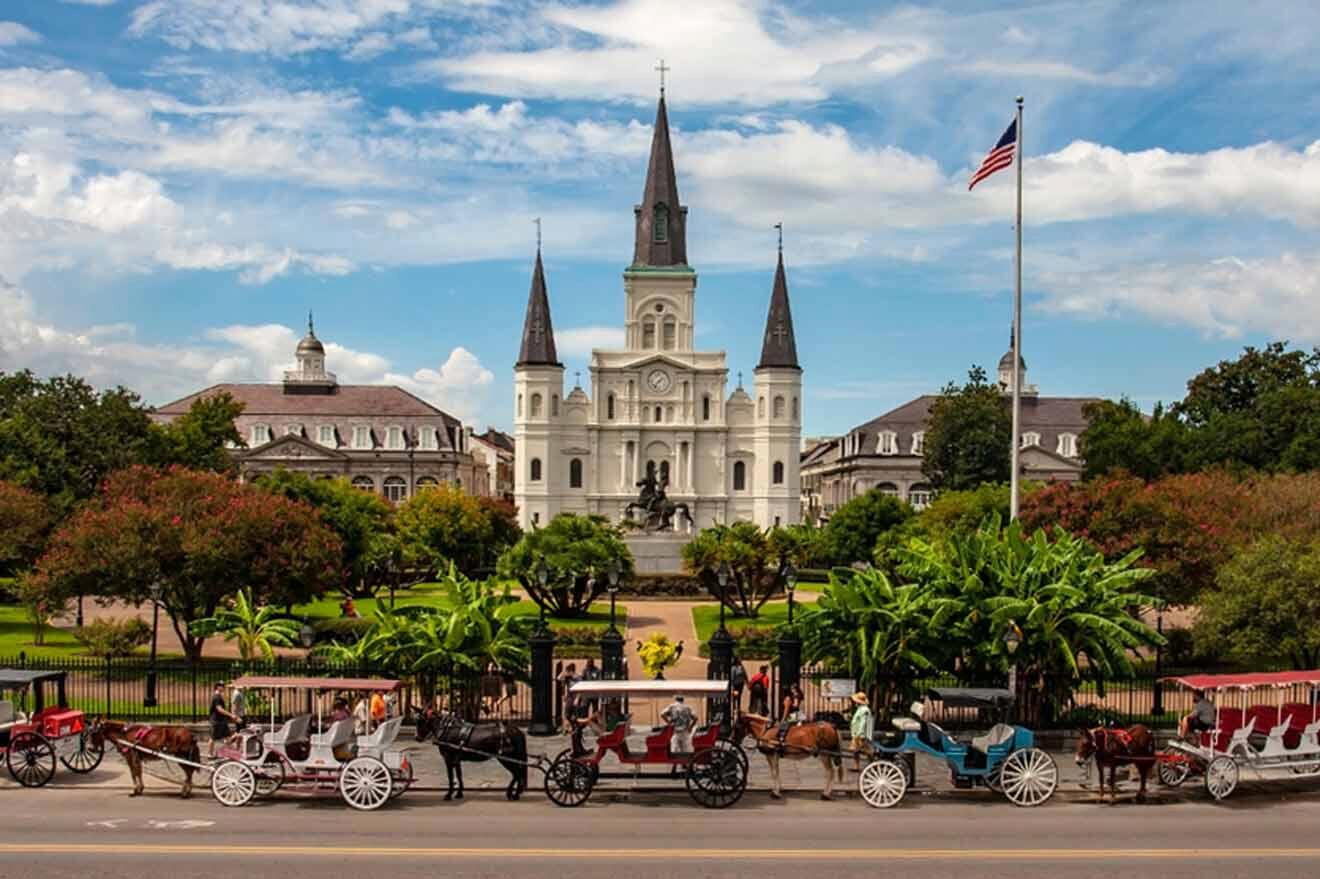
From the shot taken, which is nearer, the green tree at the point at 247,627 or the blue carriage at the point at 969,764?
the blue carriage at the point at 969,764

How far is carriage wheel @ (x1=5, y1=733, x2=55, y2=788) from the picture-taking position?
57.6 ft

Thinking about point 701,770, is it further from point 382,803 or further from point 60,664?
point 60,664

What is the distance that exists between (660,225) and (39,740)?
87.5 meters

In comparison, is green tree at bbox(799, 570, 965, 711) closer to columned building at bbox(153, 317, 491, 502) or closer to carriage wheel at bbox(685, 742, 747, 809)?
carriage wheel at bbox(685, 742, 747, 809)

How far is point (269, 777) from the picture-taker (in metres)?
16.8

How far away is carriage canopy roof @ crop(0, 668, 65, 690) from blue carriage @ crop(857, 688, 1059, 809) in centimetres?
1238

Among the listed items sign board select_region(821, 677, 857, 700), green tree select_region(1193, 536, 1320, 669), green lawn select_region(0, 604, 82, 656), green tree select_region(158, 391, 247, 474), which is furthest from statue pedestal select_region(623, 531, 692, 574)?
sign board select_region(821, 677, 857, 700)

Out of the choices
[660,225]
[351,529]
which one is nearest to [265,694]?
[351,529]

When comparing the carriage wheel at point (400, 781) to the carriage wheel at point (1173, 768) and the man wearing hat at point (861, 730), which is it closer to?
the man wearing hat at point (861, 730)

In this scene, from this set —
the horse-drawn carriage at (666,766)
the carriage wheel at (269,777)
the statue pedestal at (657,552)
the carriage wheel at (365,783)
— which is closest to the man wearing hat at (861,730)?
the horse-drawn carriage at (666,766)

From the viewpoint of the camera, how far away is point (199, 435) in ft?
217

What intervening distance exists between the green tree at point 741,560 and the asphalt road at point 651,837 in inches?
1081

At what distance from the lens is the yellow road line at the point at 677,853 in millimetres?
13797

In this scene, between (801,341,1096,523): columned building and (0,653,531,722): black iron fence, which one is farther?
(801,341,1096,523): columned building
